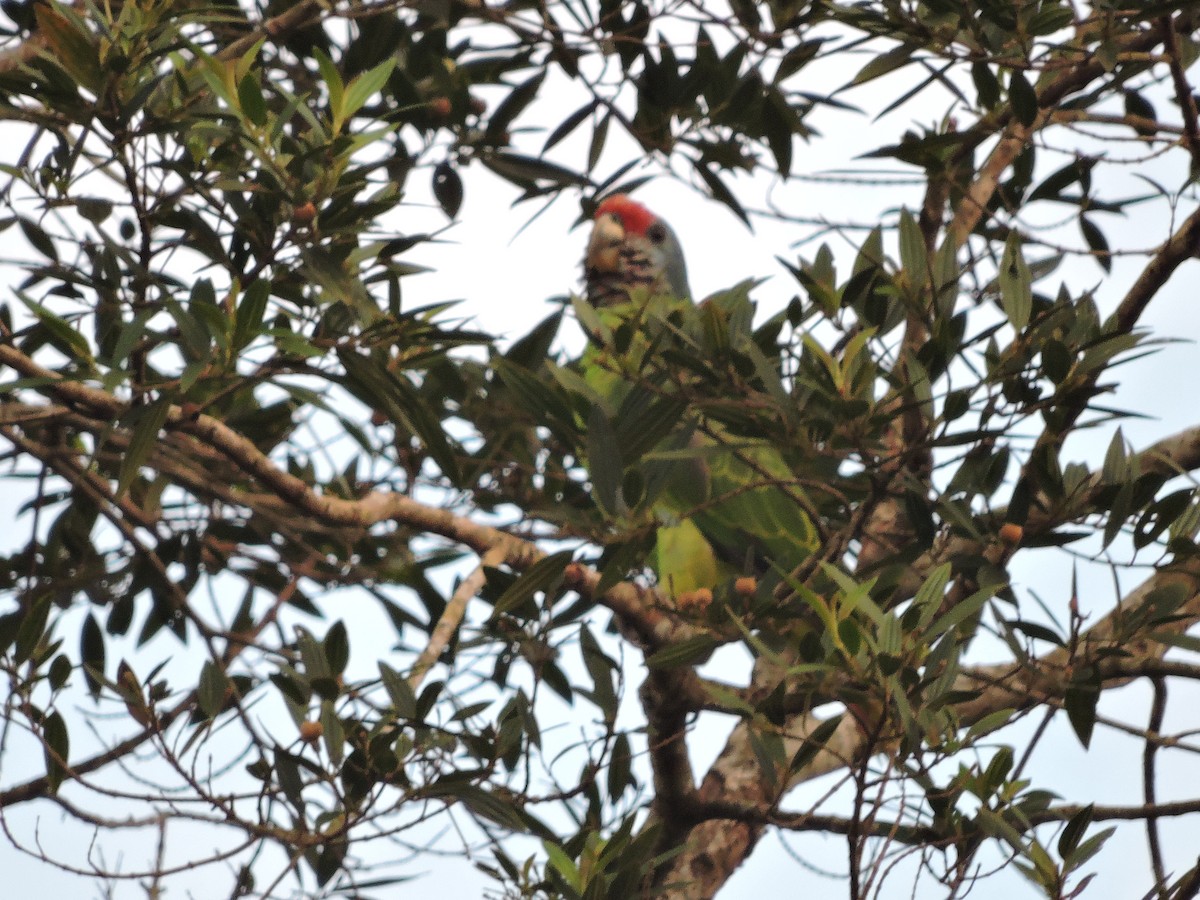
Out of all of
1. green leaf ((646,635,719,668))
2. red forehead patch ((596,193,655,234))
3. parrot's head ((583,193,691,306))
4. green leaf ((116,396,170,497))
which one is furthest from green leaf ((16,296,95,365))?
red forehead patch ((596,193,655,234))

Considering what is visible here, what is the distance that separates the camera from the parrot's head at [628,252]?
335 cm

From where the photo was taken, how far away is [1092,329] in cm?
125

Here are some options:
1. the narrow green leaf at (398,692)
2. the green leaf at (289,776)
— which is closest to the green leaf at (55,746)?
the green leaf at (289,776)

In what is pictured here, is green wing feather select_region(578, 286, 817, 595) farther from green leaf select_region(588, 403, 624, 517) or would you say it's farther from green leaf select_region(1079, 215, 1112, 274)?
green leaf select_region(1079, 215, 1112, 274)

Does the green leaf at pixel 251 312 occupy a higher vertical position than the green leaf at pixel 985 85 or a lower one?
lower

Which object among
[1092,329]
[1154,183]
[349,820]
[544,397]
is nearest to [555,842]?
[349,820]

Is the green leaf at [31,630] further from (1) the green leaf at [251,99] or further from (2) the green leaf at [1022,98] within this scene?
(2) the green leaf at [1022,98]

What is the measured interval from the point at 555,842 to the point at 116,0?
1209 millimetres

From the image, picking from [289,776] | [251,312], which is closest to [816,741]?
[289,776]

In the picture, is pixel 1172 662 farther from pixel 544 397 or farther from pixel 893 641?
pixel 544 397

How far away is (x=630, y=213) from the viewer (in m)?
3.41

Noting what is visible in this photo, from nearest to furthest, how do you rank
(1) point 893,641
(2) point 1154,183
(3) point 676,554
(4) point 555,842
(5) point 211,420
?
(1) point 893,641, (4) point 555,842, (5) point 211,420, (2) point 1154,183, (3) point 676,554

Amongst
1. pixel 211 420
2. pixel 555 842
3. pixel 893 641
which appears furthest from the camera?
pixel 211 420

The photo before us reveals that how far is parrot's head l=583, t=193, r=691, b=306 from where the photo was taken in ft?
11.0
